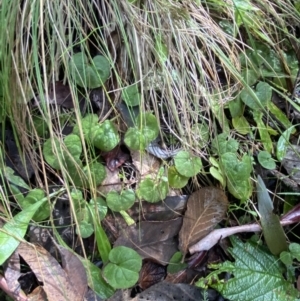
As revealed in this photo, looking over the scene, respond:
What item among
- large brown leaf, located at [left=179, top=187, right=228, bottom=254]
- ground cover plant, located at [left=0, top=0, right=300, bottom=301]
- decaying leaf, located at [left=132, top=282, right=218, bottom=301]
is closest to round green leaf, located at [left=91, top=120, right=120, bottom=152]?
ground cover plant, located at [left=0, top=0, right=300, bottom=301]

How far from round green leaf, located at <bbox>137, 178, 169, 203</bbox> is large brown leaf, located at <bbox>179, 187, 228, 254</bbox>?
0.08 metres

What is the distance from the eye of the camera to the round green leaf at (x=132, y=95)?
1272mm

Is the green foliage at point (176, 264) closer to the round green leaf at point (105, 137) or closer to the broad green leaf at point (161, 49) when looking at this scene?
the round green leaf at point (105, 137)

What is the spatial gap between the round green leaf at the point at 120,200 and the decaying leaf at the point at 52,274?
15 centimetres

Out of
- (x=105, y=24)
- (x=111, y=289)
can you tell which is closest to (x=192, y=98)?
(x=105, y=24)

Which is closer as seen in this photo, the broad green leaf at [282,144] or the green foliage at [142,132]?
the green foliage at [142,132]

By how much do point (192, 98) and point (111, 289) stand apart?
0.49 m

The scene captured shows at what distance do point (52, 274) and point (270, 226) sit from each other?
20.2 inches

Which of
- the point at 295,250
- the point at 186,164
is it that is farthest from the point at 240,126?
the point at 295,250

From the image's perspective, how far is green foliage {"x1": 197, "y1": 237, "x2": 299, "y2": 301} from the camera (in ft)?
4.05

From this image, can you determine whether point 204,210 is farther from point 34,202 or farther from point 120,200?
point 34,202

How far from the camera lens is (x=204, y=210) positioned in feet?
4.25

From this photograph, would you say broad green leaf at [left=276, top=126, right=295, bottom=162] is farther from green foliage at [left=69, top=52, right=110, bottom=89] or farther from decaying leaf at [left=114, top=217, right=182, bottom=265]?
green foliage at [left=69, top=52, right=110, bottom=89]

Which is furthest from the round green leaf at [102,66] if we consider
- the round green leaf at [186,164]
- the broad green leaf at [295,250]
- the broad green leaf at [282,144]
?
the broad green leaf at [295,250]
